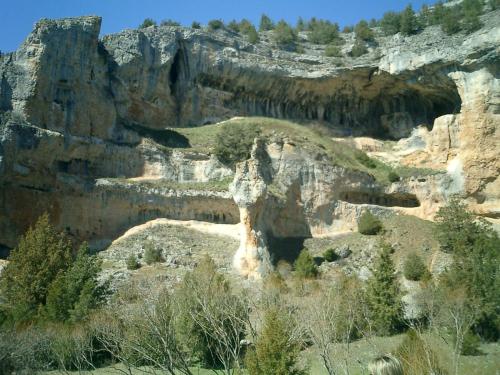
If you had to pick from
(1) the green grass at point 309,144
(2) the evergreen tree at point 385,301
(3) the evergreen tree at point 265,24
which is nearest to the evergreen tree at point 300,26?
(3) the evergreen tree at point 265,24

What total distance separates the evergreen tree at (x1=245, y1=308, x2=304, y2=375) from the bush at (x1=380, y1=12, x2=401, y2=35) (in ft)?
165

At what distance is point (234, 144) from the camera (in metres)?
45.9

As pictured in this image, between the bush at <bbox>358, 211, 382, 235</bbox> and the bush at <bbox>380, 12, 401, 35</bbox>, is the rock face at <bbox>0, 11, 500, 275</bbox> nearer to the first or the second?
the bush at <bbox>358, 211, 382, 235</bbox>

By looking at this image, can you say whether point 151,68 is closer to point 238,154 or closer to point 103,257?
point 238,154

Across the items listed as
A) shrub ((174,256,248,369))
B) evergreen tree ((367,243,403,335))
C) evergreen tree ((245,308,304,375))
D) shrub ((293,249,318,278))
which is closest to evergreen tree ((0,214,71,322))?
shrub ((174,256,248,369))

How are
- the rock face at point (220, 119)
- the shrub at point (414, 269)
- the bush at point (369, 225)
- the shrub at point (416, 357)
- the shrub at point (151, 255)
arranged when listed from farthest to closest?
the bush at point (369, 225) → the rock face at point (220, 119) → the shrub at point (151, 255) → the shrub at point (414, 269) → the shrub at point (416, 357)

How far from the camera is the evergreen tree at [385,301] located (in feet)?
86.6

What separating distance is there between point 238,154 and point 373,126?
2102cm

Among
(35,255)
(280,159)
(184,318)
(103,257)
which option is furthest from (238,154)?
(184,318)

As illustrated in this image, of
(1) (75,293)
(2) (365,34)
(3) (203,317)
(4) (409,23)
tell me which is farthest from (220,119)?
(3) (203,317)

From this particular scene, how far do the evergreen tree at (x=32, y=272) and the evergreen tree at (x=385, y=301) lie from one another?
623 inches

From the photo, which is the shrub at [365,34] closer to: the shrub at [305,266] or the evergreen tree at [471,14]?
the evergreen tree at [471,14]

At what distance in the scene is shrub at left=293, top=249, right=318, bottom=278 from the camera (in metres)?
32.9

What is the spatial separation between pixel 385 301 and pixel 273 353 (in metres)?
10.1
